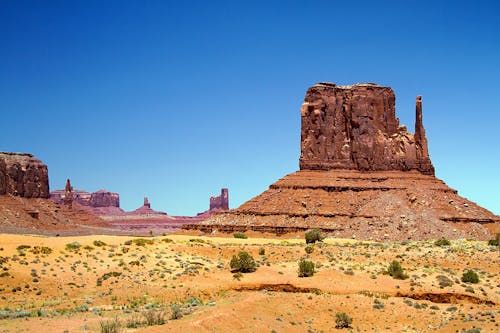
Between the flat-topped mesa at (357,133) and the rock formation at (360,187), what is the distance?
140 mm

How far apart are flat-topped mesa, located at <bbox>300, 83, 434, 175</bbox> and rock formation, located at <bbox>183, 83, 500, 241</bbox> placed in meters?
→ 0.14

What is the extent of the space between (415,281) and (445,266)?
22.0ft

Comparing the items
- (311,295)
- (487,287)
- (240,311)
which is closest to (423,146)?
(487,287)

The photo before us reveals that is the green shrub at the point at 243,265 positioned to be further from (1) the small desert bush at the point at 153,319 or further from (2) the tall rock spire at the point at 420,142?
(2) the tall rock spire at the point at 420,142

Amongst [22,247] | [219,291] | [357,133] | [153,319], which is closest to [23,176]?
[357,133]

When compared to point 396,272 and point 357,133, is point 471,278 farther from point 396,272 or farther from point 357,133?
point 357,133

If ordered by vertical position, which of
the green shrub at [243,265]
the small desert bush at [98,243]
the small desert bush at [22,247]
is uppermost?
the small desert bush at [98,243]

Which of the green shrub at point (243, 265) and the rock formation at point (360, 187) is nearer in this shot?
the green shrub at point (243, 265)

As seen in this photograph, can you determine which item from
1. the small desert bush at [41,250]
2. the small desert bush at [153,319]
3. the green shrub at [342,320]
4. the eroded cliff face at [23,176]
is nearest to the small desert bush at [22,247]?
the small desert bush at [41,250]

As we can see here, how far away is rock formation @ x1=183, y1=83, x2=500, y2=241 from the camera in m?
80.4

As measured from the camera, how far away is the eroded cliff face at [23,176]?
13918 centimetres

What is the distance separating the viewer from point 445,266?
4466cm

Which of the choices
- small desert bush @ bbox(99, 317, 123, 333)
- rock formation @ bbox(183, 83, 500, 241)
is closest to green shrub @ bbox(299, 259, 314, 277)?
small desert bush @ bbox(99, 317, 123, 333)

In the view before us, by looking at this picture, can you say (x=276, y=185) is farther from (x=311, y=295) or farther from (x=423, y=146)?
(x=311, y=295)
